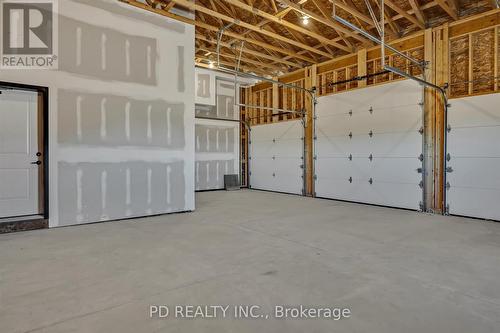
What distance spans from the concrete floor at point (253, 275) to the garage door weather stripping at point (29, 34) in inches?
97.9

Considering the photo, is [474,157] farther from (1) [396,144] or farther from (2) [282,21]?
(2) [282,21]

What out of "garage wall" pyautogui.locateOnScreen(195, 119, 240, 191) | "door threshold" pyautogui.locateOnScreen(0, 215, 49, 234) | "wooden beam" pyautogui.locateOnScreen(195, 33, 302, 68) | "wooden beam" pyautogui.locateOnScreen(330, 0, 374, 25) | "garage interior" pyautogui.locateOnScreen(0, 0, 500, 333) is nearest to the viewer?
"garage interior" pyautogui.locateOnScreen(0, 0, 500, 333)

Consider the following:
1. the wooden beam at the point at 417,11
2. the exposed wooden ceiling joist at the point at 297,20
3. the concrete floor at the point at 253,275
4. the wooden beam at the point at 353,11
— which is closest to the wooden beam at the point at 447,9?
the exposed wooden ceiling joist at the point at 297,20

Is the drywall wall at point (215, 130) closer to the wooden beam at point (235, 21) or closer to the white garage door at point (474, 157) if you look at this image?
the wooden beam at point (235, 21)

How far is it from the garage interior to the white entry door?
0.8 inches

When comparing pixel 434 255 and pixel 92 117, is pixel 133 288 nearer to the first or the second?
pixel 434 255

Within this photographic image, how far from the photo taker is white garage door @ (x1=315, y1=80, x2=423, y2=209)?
5.85 metres

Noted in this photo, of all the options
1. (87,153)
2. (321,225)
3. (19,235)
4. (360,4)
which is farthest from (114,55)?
(360,4)

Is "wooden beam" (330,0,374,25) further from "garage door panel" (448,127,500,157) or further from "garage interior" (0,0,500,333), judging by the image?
"garage door panel" (448,127,500,157)

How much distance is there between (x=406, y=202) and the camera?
233 inches

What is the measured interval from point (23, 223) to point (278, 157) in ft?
21.6

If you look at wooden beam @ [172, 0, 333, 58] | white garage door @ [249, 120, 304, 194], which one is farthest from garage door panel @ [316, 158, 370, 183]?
wooden beam @ [172, 0, 333, 58]

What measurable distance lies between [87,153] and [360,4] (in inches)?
232

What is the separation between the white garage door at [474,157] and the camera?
4.82m
